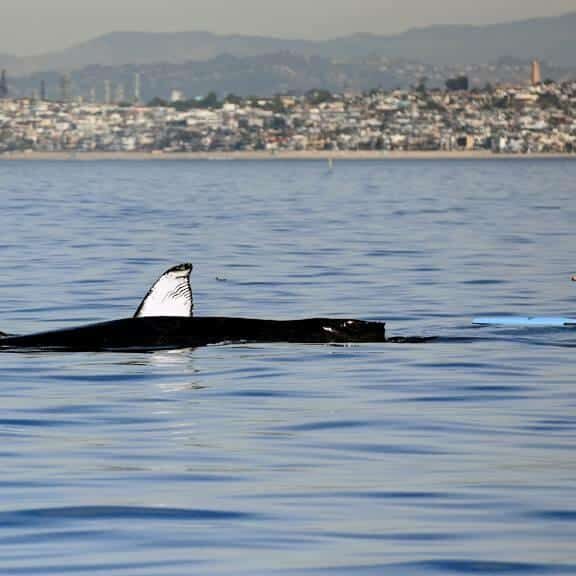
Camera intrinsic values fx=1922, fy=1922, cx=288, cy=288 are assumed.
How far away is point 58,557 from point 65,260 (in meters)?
28.6

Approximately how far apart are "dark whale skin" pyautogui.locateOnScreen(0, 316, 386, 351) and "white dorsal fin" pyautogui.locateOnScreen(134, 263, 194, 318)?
3.6 inches

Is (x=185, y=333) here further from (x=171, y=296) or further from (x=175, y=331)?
(x=171, y=296)

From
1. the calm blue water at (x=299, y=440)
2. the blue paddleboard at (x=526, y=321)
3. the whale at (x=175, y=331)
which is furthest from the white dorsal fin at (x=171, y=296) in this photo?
the blue paddleboard at (x=526, y=321)

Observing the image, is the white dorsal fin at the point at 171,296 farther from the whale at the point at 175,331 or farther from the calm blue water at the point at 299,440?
the calm blue water at the point at 299,440

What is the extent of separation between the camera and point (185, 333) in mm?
19922

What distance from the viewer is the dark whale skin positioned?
19.8 metres

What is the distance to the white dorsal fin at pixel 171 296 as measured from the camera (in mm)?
18766

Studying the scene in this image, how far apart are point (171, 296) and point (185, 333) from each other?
0.70 metres

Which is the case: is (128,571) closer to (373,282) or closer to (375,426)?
(375,426)

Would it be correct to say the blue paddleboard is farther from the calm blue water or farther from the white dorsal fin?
the white dorsal fin

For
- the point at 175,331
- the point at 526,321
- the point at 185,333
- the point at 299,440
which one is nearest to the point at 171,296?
the point at 175,331

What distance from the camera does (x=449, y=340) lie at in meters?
22.2

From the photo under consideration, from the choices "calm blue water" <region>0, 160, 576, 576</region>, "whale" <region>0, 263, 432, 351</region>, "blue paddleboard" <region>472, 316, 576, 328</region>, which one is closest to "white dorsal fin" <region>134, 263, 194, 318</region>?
"whale" <region>0, 263, 432, 351</region>

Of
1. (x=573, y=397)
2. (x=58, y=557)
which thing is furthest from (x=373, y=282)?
(x=58, y=557)
